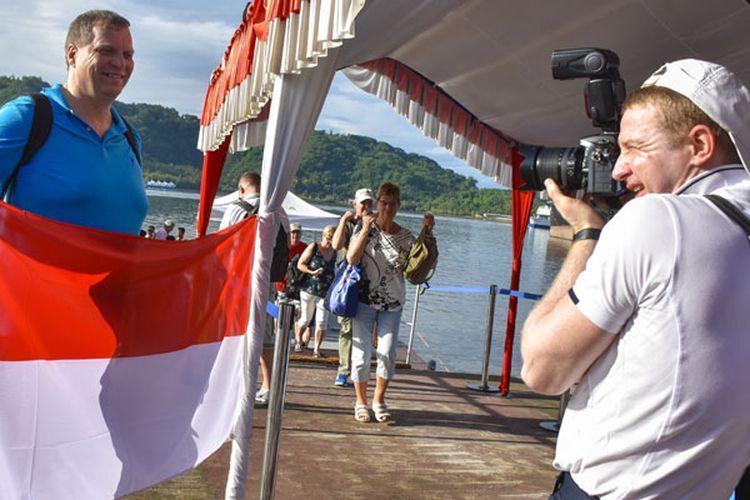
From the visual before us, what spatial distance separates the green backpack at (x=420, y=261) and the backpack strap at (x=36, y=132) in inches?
131

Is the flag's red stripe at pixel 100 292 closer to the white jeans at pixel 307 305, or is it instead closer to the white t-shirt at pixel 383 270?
the white t-shirt at pixel 383 270

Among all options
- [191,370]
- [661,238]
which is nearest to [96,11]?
[191,370]

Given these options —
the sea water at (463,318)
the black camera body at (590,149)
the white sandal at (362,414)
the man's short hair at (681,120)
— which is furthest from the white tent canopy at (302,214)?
the man's short hair at (681,120)

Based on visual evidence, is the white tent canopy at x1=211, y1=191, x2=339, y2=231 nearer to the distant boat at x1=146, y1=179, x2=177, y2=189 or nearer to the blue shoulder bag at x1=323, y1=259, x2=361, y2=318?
the blue shoulder bag at x1=323, y1=259, x2=361, y2=318

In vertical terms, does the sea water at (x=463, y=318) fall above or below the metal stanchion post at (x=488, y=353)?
below

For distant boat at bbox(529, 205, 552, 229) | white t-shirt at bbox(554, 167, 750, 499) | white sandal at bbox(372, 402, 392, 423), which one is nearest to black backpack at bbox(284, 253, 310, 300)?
white sandal at bbox(372, 402, 392, 423)

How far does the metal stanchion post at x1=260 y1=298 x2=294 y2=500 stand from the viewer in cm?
307

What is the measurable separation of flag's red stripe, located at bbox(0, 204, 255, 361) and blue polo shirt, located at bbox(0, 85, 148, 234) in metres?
0.07

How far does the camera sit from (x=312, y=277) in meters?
8.54

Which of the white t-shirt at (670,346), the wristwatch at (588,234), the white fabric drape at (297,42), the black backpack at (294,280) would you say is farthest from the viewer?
the black backpack at (294,280)

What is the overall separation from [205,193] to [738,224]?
629 cm

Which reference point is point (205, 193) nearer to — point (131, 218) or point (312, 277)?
point (312, 277)

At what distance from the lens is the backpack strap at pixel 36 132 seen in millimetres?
2158

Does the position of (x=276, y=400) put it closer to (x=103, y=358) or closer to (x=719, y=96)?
(x=103, y=358)
